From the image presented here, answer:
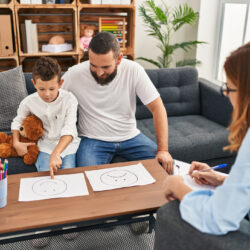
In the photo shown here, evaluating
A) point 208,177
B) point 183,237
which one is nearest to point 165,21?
point 208,177

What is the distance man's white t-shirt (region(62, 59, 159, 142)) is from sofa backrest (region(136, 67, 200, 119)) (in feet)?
2.36

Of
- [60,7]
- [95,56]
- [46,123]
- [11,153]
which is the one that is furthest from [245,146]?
[60,7]

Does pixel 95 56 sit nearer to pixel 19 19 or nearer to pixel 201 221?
pixel 201 221

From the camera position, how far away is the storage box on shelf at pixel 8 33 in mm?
2893

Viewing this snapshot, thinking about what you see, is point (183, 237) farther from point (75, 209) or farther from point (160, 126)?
point (160, 126)

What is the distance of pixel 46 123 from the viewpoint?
1733 millimetres

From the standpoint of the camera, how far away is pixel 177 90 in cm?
263

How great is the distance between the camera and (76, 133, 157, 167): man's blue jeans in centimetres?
175

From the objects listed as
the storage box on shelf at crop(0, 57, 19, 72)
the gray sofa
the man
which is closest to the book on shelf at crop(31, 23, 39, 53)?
the storage box on shelf at crop(0, 57, 19, 72)

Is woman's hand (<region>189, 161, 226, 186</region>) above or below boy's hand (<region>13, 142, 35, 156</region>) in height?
above

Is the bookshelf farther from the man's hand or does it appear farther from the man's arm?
the man's hand

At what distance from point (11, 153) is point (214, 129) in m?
1.43

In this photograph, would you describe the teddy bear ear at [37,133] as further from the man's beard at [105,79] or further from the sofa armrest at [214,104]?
the sofa armrest at [214,104]

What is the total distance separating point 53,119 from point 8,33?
5.43 ft
